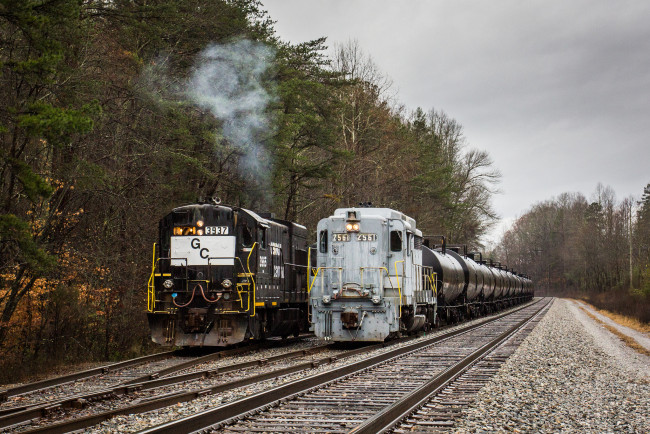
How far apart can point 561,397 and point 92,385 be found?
7185 millimetres

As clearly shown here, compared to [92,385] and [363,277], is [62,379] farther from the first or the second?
[363,277]

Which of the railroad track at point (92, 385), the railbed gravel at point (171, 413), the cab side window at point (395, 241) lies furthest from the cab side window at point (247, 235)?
the railbed gravel at point (171, 413)

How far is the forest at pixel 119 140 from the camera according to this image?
12.7 m

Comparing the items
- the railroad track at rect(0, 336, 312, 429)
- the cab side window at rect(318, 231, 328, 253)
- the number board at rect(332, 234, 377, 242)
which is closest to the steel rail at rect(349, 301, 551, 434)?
the railroad track at rect(0, 336, 312, 429)

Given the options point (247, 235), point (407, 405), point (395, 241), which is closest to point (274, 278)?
point (247, 235)

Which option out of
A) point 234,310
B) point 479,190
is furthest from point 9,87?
point 479,190

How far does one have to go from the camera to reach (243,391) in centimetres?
944

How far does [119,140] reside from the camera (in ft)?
58.6

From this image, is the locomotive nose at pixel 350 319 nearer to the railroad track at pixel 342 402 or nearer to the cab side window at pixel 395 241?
the cab side window at pixel 395 241

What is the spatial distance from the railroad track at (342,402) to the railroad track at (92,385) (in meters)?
2.16

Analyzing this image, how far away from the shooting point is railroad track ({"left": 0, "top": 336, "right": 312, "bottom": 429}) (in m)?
7.70

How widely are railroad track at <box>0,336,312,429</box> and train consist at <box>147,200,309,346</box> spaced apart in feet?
2.18

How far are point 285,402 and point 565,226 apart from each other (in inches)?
4671

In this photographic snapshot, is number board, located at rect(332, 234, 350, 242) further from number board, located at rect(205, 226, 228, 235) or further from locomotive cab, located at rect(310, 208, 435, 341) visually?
number board, located at rect(205, 226, 228, 235)
